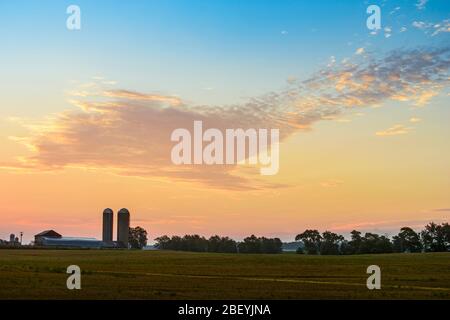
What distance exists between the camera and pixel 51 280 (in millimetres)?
56406

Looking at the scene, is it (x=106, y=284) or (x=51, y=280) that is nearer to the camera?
(x=106, y=284)
